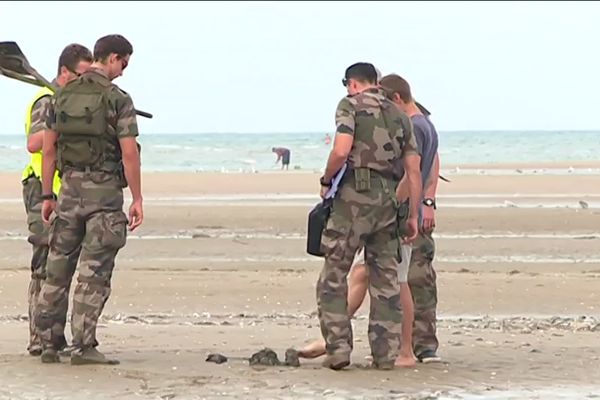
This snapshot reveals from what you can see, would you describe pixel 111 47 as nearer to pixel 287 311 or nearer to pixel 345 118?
pixel 345 118

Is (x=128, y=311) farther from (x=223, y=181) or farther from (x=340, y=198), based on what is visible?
(x=223, y=181)

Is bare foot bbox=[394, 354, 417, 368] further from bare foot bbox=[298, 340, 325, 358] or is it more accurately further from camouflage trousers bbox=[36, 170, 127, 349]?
camouflage trousers bbox=[36, 170, 127, 349]

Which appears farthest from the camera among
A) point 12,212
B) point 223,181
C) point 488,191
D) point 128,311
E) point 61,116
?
point 223,181

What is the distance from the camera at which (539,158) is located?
2178 inches

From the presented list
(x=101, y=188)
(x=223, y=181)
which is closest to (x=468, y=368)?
(x=101, y=188)

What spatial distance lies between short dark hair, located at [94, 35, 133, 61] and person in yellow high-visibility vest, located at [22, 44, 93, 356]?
22 cm

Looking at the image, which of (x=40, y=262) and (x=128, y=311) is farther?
(x=128, y=311)

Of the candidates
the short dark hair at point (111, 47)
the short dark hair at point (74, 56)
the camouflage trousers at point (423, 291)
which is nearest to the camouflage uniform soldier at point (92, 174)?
the short dark hair at point (111, 47)

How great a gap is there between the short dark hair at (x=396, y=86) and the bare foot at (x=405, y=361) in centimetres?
155

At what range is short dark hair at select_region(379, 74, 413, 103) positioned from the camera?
723 cm

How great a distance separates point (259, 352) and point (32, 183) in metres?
1.71

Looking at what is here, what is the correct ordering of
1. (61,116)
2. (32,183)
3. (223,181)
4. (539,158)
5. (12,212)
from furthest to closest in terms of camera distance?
1. (539,158)
2. (223,181)
3. (12,212)
4. (32,183)
5. (61,116)

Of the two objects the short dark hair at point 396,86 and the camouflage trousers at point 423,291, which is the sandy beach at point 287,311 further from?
the short dark hair at point 396,86

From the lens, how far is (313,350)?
287 inches
